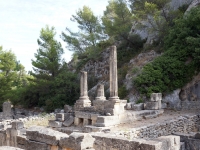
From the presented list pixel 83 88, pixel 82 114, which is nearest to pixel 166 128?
pixel 82 114

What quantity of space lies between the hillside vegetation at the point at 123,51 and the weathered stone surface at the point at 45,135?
1243 cm

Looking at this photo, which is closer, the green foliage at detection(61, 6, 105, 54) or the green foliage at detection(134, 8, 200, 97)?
the green foliage at detection(134, 8, 200, 97)

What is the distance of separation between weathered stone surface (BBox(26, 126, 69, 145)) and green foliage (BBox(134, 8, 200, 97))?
1243 cm

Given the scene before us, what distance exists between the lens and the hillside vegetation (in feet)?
62.4

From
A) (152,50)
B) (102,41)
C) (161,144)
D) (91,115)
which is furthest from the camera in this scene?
(102,41)

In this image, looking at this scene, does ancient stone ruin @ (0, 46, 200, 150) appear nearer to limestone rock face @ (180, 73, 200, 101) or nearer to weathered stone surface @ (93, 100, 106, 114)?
weathered stone surface @ (93, 100, 106, 114)

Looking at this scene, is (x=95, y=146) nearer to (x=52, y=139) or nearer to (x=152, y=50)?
(x=52, y=139)

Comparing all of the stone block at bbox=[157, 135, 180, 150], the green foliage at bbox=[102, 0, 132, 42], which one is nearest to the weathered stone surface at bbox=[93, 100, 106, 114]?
the stone block at bbox=[157, 135, 180, 150]

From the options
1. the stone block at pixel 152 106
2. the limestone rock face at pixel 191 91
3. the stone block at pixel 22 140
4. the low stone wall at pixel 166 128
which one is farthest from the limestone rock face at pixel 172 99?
the stone block at pixel 22 140

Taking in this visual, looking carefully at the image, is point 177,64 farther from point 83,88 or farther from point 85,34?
point 85,34

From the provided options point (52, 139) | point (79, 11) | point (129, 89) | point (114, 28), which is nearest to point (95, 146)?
point (52, 139)

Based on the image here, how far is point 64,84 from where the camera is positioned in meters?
25.3

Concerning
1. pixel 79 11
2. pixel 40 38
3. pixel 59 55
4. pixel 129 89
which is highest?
pixel 79 11

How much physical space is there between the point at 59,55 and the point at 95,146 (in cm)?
2182
